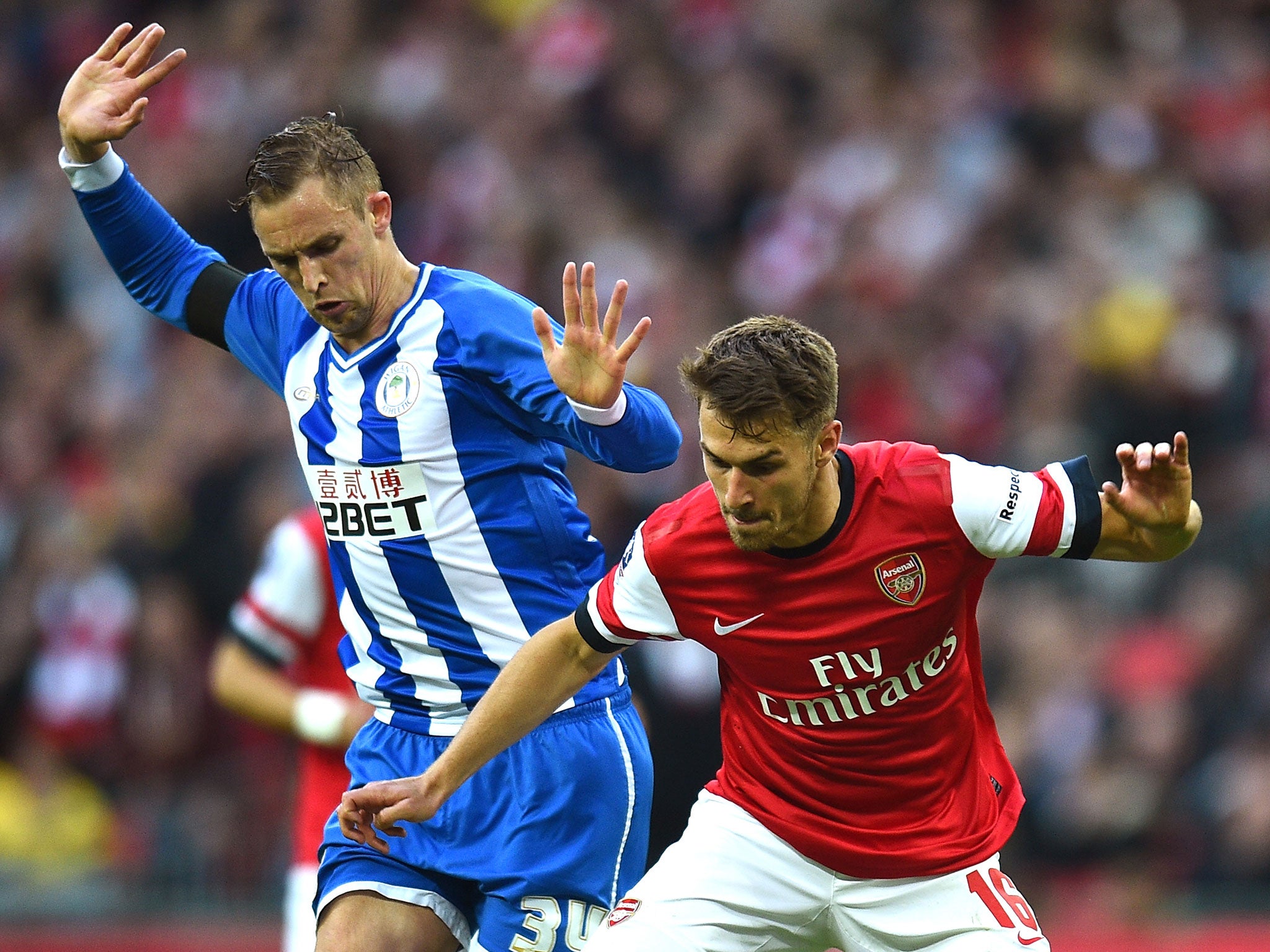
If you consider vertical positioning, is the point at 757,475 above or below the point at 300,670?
below

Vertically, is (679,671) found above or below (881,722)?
above

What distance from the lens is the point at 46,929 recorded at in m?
9.15

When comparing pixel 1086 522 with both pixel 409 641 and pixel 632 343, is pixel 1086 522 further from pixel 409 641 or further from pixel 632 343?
pixel 409 641

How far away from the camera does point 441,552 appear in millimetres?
4457

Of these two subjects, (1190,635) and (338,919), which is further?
(1190,635)

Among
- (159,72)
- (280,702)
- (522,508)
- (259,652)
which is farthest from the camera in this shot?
(259,652)

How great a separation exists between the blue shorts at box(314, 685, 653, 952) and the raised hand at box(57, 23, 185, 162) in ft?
5.62

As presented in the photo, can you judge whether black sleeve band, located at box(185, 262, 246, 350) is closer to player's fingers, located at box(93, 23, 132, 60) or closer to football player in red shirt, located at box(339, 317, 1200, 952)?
player's fingers, located at box(93, 23, 132, 60)

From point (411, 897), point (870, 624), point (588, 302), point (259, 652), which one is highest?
point (259, 652)

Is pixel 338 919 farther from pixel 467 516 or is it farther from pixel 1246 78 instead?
pixel 1246 78

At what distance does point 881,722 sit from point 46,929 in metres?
6.11

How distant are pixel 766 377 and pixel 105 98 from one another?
2.01 m

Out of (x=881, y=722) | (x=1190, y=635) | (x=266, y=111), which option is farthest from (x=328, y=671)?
(x=266, y=111)

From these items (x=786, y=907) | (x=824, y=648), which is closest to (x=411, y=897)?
(x=786, y=907)
